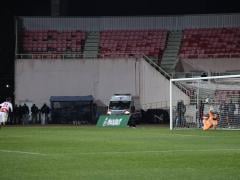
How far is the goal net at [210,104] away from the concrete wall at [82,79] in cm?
1344

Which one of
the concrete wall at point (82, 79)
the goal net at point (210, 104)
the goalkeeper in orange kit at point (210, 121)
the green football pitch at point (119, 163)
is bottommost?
the green football pitch at point (119, 163)

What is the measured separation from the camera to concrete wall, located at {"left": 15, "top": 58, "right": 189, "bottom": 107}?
60.2 meters

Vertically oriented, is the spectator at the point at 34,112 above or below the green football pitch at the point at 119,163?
above

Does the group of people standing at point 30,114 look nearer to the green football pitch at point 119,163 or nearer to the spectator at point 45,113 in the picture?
the spectator at point 45,113

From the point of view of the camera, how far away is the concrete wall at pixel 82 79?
198ft

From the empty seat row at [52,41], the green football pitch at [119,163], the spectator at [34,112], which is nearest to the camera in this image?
the green football pitch at [119,163]

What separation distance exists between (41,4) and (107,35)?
23.3ft

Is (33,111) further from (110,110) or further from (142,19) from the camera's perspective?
(142,19)

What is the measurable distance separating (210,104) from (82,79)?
20287 millimetres

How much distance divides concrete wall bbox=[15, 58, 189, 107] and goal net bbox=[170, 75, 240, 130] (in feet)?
44.1

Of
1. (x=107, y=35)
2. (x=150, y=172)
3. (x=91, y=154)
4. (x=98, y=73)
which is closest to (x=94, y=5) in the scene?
(x=107, y=35)

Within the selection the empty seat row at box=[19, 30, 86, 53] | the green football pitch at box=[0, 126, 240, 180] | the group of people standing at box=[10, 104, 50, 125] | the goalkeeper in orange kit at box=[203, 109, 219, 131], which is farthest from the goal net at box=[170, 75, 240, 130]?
the green football pitch at box=[0, 126, 240, 180]

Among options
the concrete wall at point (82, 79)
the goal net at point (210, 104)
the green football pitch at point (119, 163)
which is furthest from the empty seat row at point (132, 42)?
the green football pitch at point (119, 163)

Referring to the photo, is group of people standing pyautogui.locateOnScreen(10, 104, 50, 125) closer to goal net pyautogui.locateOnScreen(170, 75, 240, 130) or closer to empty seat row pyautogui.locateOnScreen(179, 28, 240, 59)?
empty seat row pyautogui.locateOnScreen(179, 28, 240, 59)
